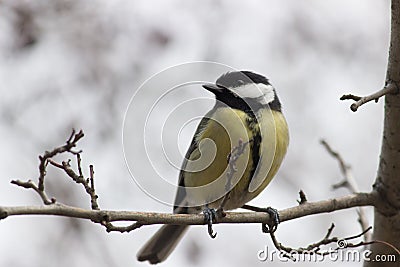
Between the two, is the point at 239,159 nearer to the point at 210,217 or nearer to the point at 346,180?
the point at 210,217

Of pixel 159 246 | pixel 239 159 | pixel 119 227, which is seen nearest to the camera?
pixel 119 227

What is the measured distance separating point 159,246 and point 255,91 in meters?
1.06

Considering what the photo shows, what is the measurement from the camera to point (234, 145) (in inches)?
109

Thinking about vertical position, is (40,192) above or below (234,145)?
below

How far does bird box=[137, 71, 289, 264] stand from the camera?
9.15 ft

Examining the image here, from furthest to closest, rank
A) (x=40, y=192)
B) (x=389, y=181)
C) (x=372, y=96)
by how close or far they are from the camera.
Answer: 1. (x=389, y=181)
2. (x=372, y=96)
3. (x=40, y=192)

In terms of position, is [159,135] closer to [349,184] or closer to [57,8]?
[349,184]

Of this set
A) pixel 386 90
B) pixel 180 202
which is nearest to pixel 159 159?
pixel 180 202

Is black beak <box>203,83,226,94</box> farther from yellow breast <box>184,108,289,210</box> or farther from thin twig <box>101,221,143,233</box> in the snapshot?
thin twig <box>101,221,143,233</box>

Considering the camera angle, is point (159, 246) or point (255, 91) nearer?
point (255, 91)

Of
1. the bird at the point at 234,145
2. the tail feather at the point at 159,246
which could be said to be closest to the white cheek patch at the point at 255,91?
the bird at the point at 234,145

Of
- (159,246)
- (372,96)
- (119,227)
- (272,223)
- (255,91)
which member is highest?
(255,91)

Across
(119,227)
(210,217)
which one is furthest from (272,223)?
(119,227)

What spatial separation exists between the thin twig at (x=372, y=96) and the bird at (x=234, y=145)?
0.62 meters
